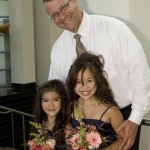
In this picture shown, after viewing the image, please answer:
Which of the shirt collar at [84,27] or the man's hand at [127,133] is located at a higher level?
Answer: the shirt collar at [84,27]

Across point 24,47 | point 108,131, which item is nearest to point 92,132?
point 108,131

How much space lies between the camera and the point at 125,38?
6.62 feet

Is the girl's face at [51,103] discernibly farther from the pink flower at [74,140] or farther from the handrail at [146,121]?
the pink flower at [74,140]

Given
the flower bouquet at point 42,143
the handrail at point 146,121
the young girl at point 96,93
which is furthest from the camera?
the handrail at point 146,121

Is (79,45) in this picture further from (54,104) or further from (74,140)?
(74,140)

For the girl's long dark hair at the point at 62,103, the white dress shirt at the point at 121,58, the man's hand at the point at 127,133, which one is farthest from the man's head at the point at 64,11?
the man's hand at the point at 127,133

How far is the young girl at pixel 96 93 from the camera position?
211 centimetres

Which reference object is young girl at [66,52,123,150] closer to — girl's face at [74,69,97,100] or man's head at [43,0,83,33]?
girl's face at [74,69,97,100]

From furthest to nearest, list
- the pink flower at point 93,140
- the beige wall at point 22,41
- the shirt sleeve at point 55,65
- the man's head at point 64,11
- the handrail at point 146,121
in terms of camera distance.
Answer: the beige wall at point 22,41 < the shirt sleeve at point 55,65 < the handrail at point 146,121 < the man's head at point 64,11 < the pink flower at point 93,140

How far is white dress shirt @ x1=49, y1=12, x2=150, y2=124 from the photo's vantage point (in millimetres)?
2014

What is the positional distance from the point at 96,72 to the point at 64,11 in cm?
46

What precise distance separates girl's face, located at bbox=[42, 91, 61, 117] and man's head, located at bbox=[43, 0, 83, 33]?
0.58 meters

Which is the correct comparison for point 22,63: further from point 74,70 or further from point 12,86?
point 74,70

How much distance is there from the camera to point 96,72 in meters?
2.12
